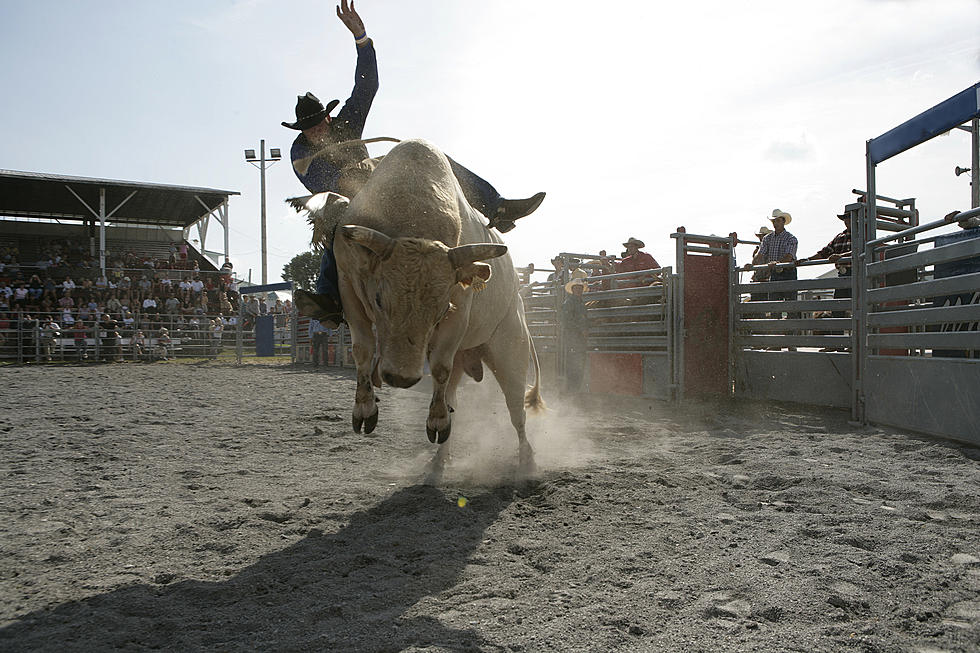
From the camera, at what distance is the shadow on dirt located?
1977 mm

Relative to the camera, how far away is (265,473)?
428 cm

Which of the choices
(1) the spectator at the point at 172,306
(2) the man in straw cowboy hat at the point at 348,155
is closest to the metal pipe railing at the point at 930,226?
(2) the man in straw cowboy hat at the point at 348,155

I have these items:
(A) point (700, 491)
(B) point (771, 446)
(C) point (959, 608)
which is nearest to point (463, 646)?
(C) point (959, 608)

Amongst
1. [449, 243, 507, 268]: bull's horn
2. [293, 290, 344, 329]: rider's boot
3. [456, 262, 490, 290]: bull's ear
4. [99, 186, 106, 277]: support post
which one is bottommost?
[293, 290, 344, 329]: rider's boot

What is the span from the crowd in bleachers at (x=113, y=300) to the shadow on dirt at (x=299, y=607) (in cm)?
1648

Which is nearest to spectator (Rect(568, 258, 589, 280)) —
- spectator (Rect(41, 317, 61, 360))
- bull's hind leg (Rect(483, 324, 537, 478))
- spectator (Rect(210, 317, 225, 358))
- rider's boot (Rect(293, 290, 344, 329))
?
bull's hind leg (Rect(483, 324, 537, 478))

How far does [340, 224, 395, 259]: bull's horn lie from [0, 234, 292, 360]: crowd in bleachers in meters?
16.3

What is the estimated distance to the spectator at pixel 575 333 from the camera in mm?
10203

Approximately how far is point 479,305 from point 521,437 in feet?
3.84

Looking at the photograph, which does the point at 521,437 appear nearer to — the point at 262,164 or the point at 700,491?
the point at 700,491

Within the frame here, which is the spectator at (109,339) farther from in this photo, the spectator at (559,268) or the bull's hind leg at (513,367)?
the bull's hind leg at (513,367)

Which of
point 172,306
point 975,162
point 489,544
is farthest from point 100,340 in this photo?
point 975,162

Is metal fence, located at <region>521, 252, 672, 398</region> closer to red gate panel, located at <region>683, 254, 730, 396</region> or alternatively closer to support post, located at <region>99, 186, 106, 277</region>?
red gate panel, located at <region>683, 254, 730, 396</region>

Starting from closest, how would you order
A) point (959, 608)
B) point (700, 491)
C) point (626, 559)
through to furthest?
1. point (959, 608)
2. point (626, 559)
3. point (700, 491)
